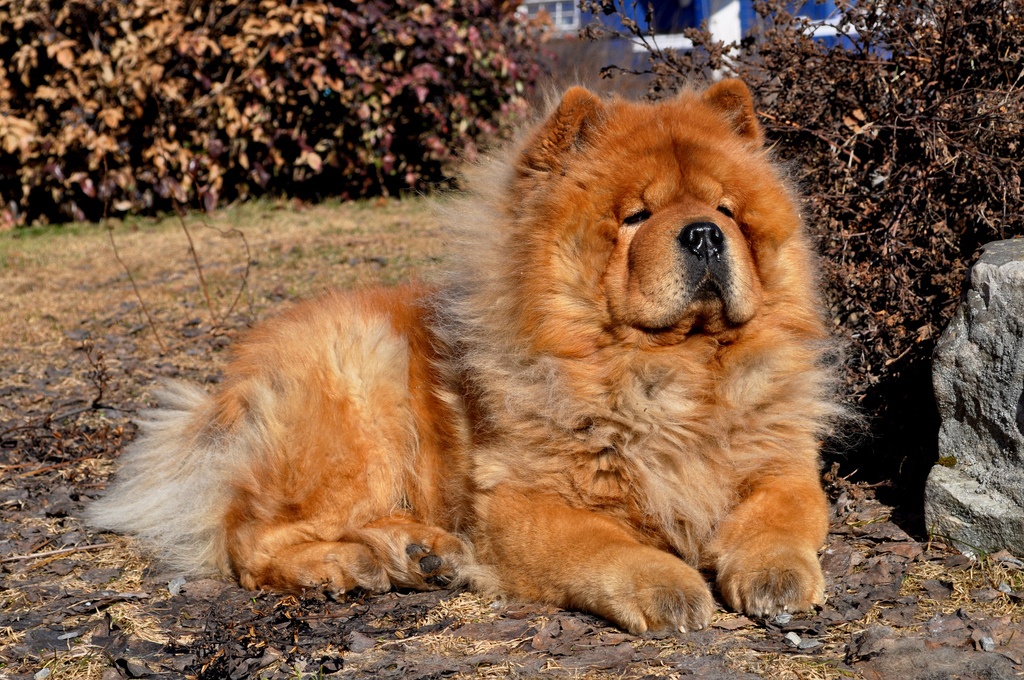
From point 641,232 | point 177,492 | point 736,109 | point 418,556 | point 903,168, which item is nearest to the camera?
point 641,232

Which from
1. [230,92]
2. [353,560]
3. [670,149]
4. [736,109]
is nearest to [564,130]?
[670,149]

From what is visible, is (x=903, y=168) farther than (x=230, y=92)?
No

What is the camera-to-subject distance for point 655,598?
2.50 m

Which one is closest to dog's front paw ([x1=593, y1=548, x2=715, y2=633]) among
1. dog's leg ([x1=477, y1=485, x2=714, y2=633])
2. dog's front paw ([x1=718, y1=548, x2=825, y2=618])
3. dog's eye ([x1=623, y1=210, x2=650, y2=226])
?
dog's leg ([x1=477, y1=485, x2=714, y2=633])

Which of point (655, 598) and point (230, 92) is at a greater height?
point (230, 92)

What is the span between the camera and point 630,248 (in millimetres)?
2770

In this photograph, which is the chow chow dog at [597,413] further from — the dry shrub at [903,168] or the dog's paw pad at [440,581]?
the dry shrub at [903,168]

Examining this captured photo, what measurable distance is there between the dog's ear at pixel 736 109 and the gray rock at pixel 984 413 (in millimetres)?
879

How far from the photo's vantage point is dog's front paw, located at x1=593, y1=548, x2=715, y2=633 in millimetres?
2484

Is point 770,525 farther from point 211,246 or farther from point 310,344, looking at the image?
point 211,246

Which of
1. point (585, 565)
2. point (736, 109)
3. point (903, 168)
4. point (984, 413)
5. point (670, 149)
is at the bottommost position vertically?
point (585, 565)

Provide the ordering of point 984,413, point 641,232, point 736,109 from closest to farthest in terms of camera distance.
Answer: point 641,232
point 984,413
point 736,109

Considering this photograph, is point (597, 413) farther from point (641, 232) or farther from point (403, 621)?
point (403, 621)

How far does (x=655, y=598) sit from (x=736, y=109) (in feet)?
5.74
